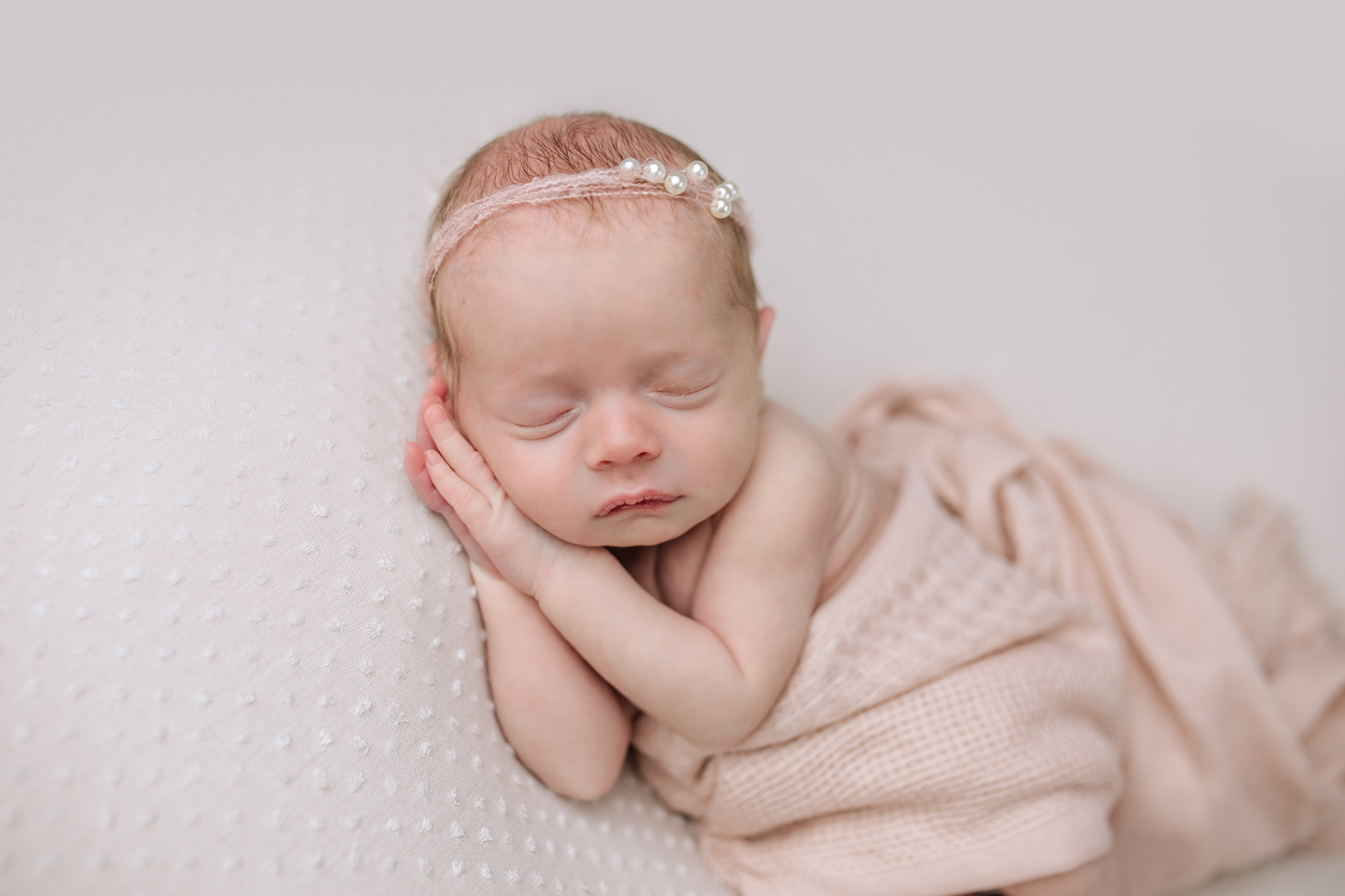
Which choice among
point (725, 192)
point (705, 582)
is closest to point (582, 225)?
point (725, 192)

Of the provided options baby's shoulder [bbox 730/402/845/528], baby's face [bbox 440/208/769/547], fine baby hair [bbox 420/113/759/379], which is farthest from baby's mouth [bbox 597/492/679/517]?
fine baby hair [bbox 420/113/759/379]

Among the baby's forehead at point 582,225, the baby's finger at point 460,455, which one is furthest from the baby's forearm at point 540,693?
the baby's forehead at point 582,225

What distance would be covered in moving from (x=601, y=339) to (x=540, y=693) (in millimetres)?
398

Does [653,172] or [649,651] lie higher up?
[653,172]

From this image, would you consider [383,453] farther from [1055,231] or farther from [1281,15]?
[1281,15]

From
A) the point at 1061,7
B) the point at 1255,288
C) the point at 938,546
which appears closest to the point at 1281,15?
the point at 1061,7

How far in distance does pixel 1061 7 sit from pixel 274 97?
4.90 feet

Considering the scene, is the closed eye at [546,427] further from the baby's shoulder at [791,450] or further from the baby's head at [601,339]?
the baby's shoulder at [791,450]

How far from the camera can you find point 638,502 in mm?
943

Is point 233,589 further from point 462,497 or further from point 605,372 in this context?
point 605,372

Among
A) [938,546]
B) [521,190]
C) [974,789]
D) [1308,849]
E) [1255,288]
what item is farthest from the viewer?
[1255,288]

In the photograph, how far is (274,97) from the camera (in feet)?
4.08

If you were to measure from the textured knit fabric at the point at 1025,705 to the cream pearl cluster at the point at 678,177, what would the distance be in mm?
471

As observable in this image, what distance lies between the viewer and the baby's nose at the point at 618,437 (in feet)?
2.89
